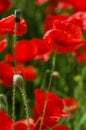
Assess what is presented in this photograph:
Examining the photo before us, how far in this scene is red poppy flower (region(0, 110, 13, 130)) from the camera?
1060 mm

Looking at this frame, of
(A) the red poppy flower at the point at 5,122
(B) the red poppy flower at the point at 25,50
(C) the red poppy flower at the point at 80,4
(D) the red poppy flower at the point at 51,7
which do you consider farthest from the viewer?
(D) the red poppy flower at the point at 51,7

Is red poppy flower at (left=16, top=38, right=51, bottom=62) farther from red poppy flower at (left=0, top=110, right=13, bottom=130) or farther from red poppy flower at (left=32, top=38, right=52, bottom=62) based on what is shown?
red poppy flower at (left=0, top=110, right=13, bottom=130)

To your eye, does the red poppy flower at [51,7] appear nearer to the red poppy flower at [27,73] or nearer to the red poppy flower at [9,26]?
the red poppy flower at [27,73]

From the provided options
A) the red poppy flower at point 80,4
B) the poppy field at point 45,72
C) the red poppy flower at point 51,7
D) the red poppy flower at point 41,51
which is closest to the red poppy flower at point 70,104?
the poppy field at point 45,72

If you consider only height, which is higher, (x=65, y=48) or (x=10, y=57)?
(x=65, y=48)

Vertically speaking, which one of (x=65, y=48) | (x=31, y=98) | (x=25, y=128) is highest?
(x=65, y=48)

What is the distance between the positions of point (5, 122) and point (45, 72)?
0.70 meters

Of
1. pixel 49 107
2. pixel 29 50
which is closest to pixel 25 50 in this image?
pixel 29 50

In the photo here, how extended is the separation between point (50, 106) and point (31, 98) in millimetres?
804

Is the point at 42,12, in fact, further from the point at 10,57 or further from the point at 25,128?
the point at 25,128

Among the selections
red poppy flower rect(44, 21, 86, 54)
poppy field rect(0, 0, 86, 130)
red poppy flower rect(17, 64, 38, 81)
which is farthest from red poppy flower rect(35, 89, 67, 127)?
red poppy flower rect(17, 64, 38, 81)

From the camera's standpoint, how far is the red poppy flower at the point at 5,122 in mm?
1060

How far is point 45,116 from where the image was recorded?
1116 millimetres

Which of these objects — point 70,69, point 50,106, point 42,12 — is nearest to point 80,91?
point 70,69
